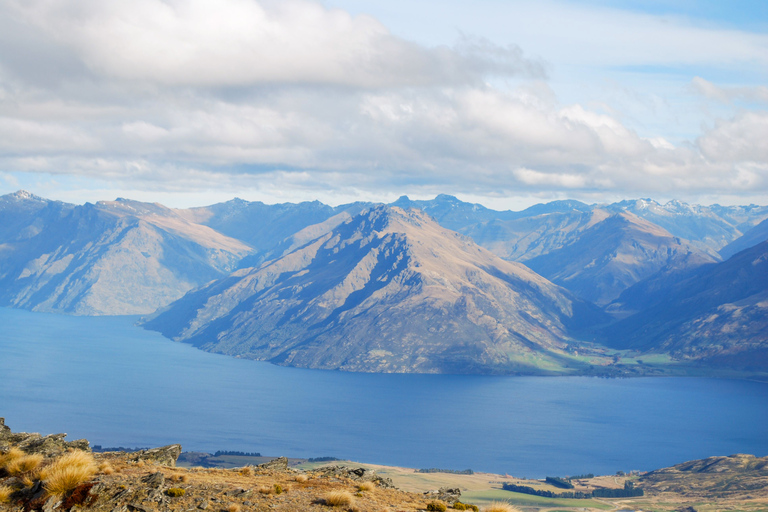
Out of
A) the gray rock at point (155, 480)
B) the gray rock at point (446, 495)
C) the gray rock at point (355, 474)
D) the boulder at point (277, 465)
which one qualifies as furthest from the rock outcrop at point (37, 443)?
the gray rock at point (446, 495)

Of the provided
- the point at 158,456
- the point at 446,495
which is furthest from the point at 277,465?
the point at 446,495

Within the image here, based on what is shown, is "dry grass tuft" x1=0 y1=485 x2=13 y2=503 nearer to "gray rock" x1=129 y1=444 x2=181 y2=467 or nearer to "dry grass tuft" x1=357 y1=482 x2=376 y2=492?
"gray rock" x1=129 y1=444 x2=181 y2=467

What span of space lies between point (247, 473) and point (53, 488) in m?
12.8

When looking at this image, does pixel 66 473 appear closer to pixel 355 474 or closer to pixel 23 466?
pixel 23 466

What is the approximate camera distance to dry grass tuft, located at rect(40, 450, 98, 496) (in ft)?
102

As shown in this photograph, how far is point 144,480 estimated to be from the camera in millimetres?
32969

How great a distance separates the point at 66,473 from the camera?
103ft

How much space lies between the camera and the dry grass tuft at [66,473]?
1222 inches

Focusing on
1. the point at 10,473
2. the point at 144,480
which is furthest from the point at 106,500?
the point at 10,473

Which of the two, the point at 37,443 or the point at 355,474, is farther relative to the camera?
the point at 355,474

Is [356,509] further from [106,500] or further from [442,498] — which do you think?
[106,500]

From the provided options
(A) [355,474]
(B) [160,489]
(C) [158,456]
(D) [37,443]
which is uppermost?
(B) [160,489]

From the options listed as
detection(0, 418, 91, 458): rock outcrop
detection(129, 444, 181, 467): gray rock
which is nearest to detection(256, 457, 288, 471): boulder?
detection(129, 444, 181, 467): gray rock

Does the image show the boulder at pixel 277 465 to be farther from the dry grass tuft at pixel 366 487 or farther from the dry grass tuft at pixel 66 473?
the dry grass tuft at pixel 66 473
